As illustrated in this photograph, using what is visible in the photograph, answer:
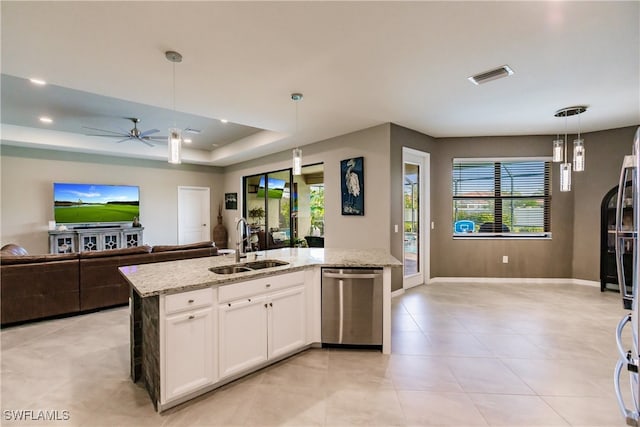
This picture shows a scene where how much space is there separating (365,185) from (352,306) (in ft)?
7.62

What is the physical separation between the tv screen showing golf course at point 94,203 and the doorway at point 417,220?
640 centimetres

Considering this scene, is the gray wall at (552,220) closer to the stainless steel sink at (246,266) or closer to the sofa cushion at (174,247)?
the stainless steel sink at (246,266)

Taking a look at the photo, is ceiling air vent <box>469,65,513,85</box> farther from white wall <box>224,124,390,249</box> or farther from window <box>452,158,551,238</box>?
window <box>452,158,551,238</box>

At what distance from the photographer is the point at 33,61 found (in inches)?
97.7

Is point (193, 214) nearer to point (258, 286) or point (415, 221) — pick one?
point (415, 221)

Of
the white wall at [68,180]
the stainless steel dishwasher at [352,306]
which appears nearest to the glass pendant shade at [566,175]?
the stainless steel dishwasher at [352,306]

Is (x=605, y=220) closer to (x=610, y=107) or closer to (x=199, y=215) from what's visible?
(x=610, y=107)

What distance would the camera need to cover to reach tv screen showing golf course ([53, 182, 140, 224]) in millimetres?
6039

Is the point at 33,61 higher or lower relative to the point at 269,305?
higher

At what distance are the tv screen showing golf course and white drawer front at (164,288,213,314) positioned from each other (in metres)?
6.08

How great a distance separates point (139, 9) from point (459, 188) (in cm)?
528

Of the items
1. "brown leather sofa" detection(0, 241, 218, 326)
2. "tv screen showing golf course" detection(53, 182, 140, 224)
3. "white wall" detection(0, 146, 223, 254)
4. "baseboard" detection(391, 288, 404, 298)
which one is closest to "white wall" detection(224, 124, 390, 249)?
"baseboard" detection(391, 288, 404, 298)

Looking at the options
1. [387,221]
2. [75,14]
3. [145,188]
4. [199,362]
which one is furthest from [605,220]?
[145,188]

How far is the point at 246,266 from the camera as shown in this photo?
271 cm
